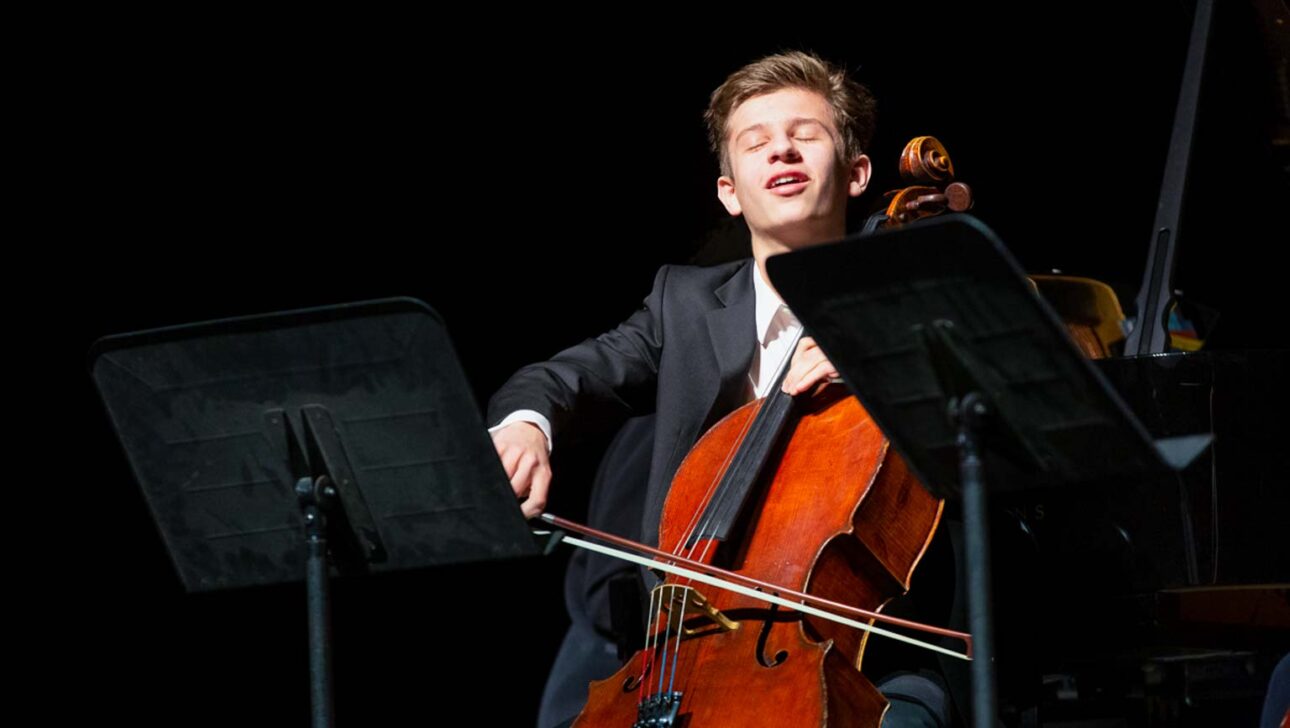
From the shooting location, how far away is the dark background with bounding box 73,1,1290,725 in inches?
126

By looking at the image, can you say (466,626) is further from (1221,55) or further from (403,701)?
(1221,55)

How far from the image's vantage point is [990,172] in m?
3.84

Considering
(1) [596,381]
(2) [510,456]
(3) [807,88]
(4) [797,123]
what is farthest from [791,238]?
(2) [510,456]

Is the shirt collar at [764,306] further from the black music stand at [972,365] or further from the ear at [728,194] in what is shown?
the black music stand at [972,365]

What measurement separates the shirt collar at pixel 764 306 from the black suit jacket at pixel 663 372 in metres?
0.02

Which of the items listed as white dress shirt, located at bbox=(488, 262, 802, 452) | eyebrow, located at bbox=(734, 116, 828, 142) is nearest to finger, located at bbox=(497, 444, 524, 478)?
white dress shirt, located at bbox=(488, 262, 802, 452)

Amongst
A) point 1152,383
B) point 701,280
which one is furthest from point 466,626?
point 1152,383

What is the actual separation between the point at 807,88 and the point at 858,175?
176 millimetres

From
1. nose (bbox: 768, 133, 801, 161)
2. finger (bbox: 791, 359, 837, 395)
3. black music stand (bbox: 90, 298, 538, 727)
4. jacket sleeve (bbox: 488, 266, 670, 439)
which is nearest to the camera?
black music stand (bbox: 90, 298, 538, 727)

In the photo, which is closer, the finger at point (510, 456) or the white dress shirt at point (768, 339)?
the finger at point (510, 456)

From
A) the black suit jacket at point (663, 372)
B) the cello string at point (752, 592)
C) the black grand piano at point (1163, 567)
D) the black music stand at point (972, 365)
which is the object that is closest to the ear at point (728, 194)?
the black suit jacket at point (663, 372)

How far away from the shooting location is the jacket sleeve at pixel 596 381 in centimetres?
242

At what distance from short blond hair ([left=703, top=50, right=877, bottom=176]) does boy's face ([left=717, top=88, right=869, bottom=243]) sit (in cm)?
2

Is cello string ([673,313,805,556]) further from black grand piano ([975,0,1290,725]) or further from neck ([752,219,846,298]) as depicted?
black grand piano ([975,0,1290,725])
